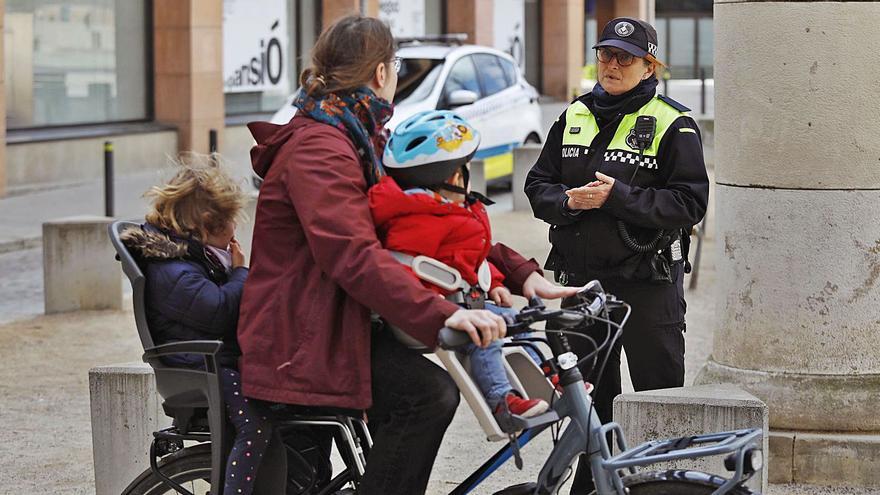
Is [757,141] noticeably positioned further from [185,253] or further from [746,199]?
[185,253]

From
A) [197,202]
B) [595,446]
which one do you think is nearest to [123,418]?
[197,202]

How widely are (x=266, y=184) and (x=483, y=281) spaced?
585mm

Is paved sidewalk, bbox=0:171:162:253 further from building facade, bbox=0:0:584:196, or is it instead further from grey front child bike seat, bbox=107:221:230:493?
grey front child bike seat, bbox=107:221:230:493

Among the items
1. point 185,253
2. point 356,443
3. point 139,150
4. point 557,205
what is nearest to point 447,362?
point 356,443

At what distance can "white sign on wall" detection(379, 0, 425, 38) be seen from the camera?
90.3 ft

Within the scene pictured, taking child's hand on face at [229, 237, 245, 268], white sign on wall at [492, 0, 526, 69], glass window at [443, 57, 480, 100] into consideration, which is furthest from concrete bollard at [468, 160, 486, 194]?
white sign on wall at [492, 0, 526, 69]

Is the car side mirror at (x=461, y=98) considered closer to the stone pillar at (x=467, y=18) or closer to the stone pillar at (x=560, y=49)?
the stone pillar at (x=467, y=18)

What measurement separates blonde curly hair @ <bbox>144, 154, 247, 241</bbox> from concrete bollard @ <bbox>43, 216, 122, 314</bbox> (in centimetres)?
644

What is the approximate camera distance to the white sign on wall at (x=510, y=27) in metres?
33.2

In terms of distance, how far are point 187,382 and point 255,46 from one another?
19.6m

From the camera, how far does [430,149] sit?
12.2 feet

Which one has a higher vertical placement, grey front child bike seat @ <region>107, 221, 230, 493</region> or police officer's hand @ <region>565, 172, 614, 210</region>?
police officer's hand @ <region>565, 172, 614, 210</region>

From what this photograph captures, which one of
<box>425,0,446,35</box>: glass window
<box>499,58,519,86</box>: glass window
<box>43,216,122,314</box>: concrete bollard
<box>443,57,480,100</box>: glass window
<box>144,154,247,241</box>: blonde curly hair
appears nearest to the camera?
<box>144,154,247,241</box>: blonde curly hair

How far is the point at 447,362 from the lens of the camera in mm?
3643
